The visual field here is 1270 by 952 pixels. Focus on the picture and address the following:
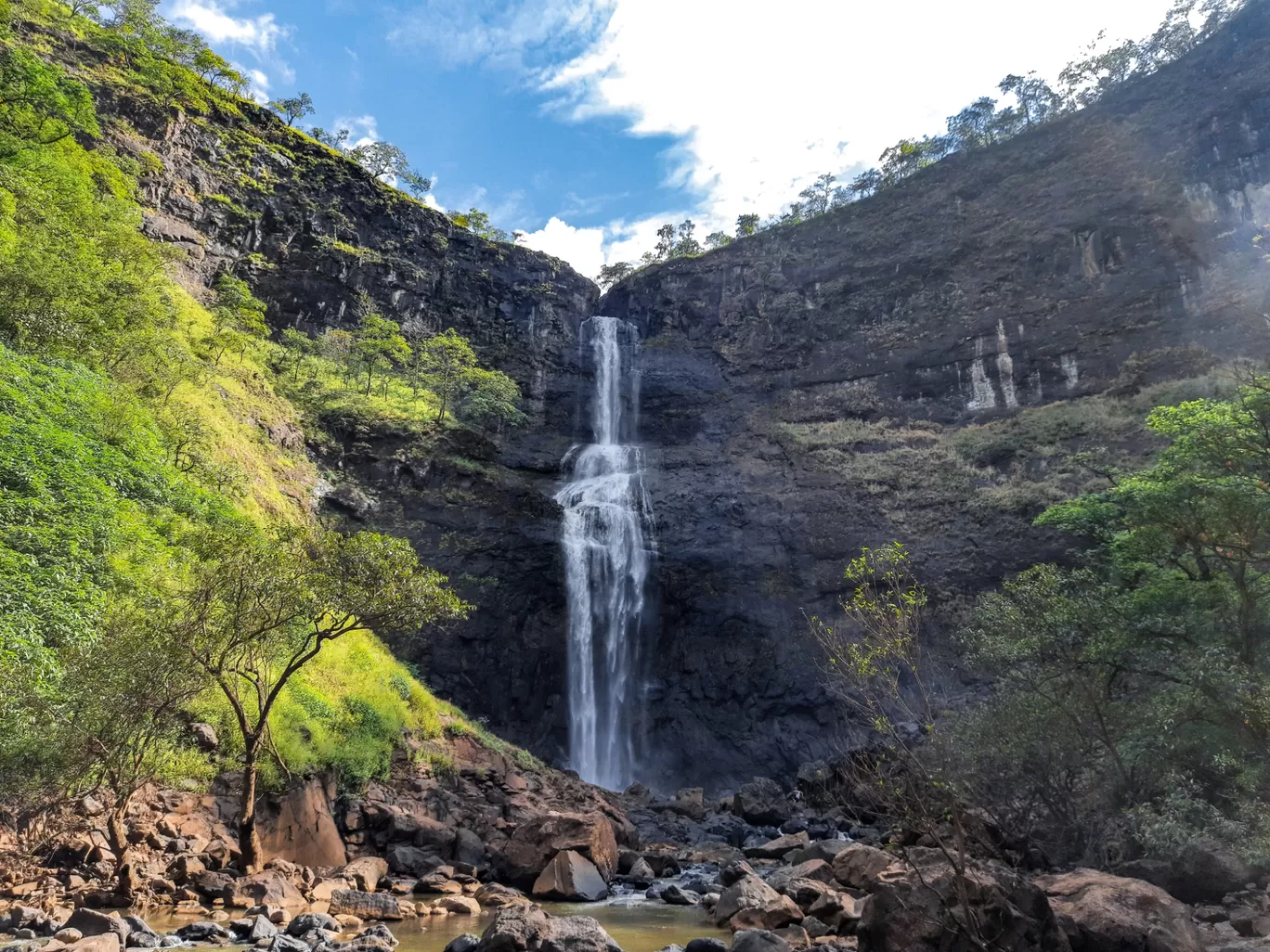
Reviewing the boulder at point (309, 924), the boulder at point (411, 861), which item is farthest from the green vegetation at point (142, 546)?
the boulder at point (309, 924)

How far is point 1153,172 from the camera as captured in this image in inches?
1628

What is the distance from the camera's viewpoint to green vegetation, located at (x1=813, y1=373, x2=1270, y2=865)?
1173cm

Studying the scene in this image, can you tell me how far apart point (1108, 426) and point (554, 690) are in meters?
28.3

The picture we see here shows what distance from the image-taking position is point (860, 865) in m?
13.6

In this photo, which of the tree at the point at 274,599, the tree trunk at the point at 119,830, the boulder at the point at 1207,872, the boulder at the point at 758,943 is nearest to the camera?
the boulder at the point at 758,943

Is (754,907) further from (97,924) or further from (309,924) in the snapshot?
(97,924)

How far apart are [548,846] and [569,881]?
1009mm

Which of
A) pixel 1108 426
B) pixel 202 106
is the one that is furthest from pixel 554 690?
pixel 202 106

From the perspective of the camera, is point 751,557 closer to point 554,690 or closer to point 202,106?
point 554,690

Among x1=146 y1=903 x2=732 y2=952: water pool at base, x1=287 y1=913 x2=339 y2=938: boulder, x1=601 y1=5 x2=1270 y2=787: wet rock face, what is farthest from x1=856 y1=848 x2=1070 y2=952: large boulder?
x1=601 y1=5 x2=1270 y2=787: wet rock face

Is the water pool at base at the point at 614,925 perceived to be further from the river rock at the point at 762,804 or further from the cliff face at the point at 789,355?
the cliff face at the point at 789,355

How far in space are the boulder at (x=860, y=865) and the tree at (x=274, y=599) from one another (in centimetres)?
894

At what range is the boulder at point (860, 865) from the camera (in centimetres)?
1293

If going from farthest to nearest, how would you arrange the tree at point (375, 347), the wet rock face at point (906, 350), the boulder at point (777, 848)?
the tree at point (375, 347)
the wet rock face at point (906, 350)
the boulder at point (777, 848)
